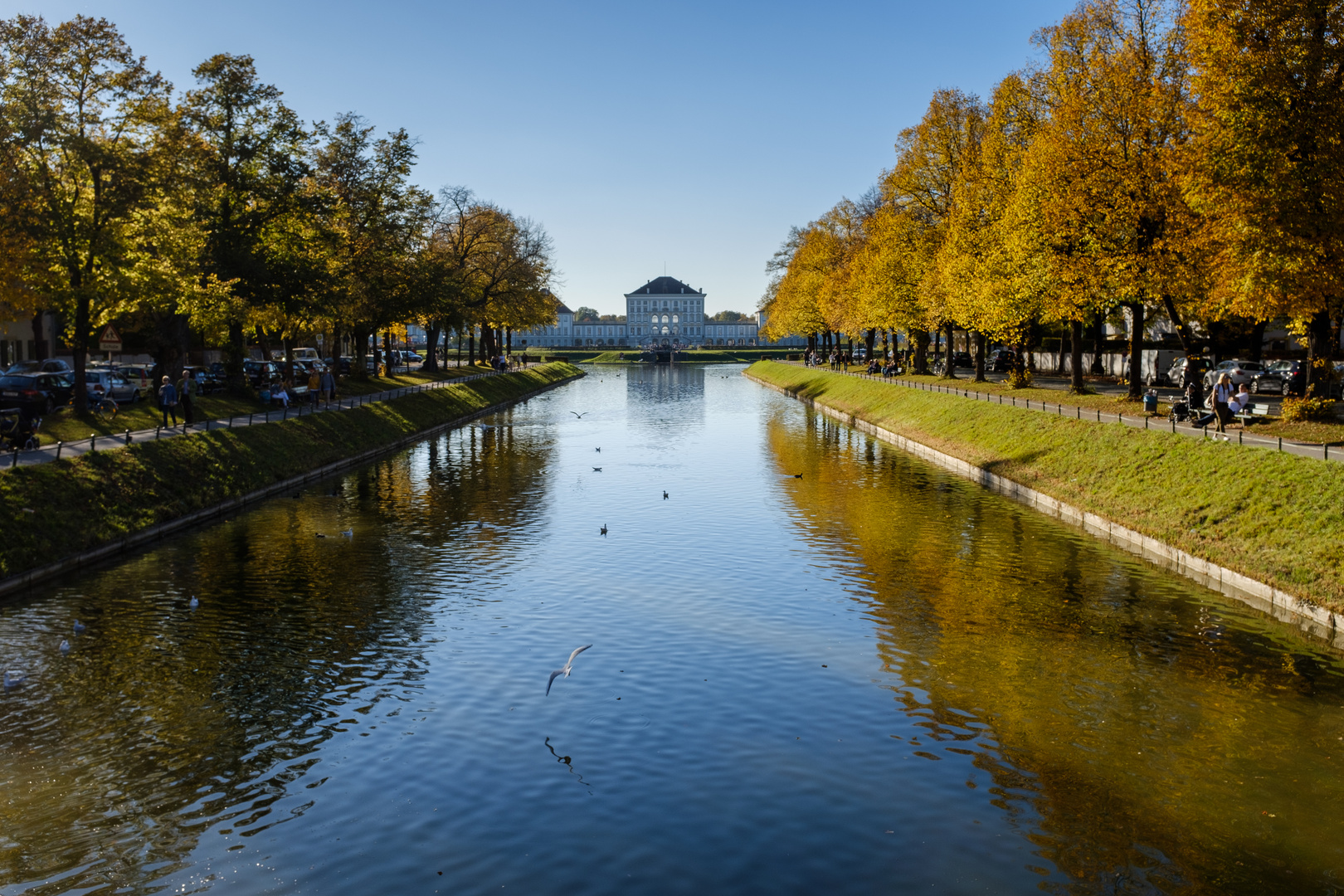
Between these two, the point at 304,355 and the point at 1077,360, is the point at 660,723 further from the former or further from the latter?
the point at 304,355

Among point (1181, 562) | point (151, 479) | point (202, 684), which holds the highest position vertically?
point (151, 479)

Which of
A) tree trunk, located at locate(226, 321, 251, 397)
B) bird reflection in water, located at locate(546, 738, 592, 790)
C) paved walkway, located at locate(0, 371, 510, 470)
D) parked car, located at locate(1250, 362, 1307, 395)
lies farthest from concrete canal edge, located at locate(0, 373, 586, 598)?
parked car, located at locate(1250, 362, 1307, 395)

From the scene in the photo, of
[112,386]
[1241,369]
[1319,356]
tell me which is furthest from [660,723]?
[1241,369]

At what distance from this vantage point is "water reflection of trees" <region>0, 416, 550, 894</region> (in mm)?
11578

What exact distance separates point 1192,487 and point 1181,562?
3.39m

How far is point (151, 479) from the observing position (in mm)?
29625

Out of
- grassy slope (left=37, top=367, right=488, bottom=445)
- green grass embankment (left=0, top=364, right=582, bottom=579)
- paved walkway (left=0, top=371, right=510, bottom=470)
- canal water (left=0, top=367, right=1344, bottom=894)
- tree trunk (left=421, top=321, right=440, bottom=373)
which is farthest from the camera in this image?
tree trunk (left=421, top=321, right=440, bottom=373)

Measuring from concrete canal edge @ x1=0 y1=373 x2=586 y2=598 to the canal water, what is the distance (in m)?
0.75

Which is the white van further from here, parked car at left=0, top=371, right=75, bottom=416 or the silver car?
the silver car

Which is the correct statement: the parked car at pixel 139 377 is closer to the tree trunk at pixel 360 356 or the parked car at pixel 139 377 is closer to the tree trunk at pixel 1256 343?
the tree trunk at pixel 360 356

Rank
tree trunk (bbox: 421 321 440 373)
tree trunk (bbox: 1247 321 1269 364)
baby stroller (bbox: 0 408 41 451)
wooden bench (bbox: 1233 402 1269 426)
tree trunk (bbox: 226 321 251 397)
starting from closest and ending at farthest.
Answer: baby stroller (bbox: 0 408 41 451), wooden bench (bbox: 1233 402 1269 426), tree trunk (bbox: 226 321 251 397), tree trunk (bbox: 1247 321 1269 364), tree trunk (bbox: 421 321 440 373)

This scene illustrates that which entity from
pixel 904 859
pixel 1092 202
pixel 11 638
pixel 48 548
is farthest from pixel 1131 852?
pixel 1092 202

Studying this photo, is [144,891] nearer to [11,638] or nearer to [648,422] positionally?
[11,638]

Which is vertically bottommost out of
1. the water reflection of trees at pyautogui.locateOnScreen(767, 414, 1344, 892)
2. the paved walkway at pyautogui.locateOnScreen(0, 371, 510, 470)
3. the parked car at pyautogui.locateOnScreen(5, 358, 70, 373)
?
the water reflection of trees at pyautogui.locateOnScreen(767, 414, 1344, 892)
